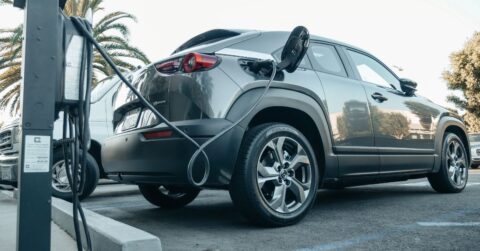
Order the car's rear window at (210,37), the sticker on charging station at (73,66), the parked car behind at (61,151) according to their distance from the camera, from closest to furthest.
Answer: the sticker on charging station at (73,66), the car's rear window at (210,37), the parked car behind at (61,151)

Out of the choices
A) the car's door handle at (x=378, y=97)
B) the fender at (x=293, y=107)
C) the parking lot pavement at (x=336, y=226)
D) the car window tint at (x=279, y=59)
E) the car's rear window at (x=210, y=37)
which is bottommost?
the parking lot pavement at (x=336, y=226)

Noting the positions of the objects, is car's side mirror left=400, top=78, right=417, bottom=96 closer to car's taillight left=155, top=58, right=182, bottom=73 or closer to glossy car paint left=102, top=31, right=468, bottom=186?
glossy car paint left=102, top=31, right=468, bottom=186

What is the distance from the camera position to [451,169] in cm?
505

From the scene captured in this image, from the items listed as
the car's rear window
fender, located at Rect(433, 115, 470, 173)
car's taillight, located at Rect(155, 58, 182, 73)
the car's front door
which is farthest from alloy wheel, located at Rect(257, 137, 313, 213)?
fender, located at Rect(433, 115, 470, 173)

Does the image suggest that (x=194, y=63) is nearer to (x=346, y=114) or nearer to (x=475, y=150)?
(x=346, y=114)

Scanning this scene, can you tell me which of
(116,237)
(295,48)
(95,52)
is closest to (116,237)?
(116,237)

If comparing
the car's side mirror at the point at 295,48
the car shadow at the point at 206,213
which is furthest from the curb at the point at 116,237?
A: the car's side mirror at the point at 295,48

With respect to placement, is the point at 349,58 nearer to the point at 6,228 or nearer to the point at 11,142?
the point at 6,228

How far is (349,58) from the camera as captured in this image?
13.5 ft

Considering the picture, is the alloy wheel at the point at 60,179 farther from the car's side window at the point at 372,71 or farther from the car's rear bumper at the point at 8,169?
the car's side window at the point at 372,71

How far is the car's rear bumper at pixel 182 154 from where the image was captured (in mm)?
2711

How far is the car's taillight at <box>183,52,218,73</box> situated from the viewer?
2.84 m

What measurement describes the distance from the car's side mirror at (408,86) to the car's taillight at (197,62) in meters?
2.60

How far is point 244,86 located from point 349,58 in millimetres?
1631
